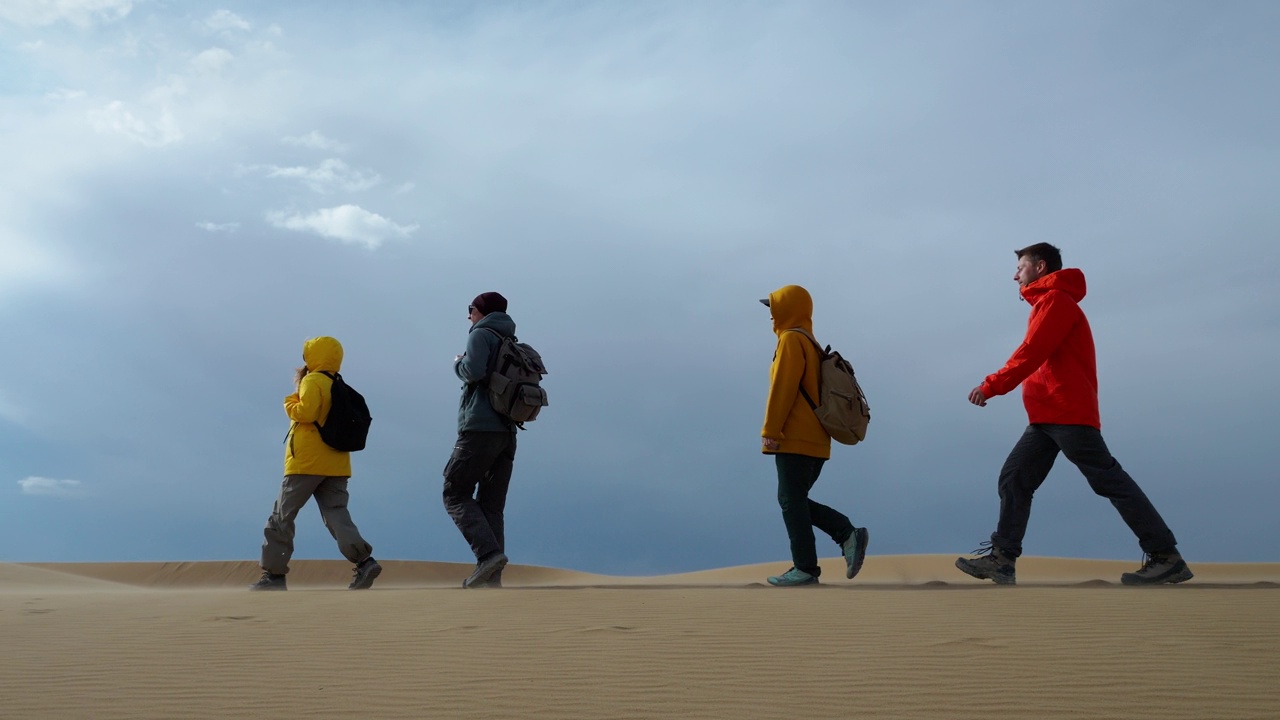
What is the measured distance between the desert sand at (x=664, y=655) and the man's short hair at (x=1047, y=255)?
2366mm

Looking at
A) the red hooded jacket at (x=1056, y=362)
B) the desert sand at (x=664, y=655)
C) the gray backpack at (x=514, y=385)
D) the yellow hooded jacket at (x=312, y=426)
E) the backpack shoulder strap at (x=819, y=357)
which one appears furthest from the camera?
the yellow hooded jacket at (x=312, y=426)

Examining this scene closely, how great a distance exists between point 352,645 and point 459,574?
12858 mm

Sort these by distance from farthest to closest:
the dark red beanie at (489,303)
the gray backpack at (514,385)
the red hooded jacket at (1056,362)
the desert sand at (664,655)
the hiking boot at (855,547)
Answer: the dark red beanie at (489,303), the gray backpack at (514,385), the hiking boot at (855,547), the red hooded jacket at (1056,362), the desert sand at (664,655)

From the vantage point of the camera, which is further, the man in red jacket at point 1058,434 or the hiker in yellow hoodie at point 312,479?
the hiker in yellow hoodie at point 312,479

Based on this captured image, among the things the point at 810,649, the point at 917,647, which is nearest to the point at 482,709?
the point at 810,649

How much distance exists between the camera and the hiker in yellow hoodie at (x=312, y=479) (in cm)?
862

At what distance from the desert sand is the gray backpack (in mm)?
1484

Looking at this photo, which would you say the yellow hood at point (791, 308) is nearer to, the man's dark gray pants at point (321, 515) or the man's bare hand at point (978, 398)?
the man's bare hand at point (978, 398)

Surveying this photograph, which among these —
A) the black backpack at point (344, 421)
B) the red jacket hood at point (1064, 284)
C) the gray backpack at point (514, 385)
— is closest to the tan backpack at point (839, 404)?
the red jacket hood at point (1064, 284)

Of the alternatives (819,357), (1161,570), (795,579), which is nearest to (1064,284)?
(819,357)

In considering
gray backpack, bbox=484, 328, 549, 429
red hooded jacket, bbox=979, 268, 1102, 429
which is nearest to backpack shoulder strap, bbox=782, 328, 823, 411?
red hooded jacket, bbox=979, 268, 1102, 429

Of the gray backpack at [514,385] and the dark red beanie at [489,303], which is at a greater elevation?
the dark red beanie at [489,303]

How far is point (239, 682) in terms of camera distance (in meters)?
4.14

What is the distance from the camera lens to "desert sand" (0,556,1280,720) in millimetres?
3633
